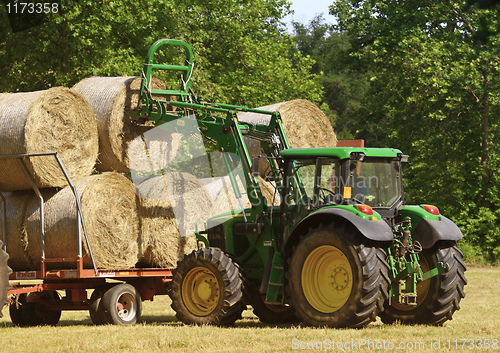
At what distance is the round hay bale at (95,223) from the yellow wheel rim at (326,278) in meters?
3.08

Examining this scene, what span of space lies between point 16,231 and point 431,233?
559 cm

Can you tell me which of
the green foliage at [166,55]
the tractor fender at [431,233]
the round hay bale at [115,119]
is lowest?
the tractor fender at [431,233]

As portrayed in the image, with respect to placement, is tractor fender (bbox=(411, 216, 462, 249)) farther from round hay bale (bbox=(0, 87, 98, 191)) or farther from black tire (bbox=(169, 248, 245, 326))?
round hay bale (bbox=(0, 87, 98, 191))

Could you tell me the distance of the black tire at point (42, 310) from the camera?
10.0 m

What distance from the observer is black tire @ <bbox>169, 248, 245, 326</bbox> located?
29.0 ft

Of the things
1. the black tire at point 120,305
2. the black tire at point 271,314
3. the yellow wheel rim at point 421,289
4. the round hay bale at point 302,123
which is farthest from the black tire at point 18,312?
the yellow wheel rim at point 421,289

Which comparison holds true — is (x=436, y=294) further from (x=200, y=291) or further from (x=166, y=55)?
(x=166, y=55)

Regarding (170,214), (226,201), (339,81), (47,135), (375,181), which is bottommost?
(170,214)

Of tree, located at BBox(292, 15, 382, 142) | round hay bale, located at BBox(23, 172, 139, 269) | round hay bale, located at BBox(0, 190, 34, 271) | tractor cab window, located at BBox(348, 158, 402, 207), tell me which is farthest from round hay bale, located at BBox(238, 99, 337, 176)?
tree, located at BBox(292, 15, 382, 142)

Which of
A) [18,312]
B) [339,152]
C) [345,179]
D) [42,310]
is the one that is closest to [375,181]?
[345,179]

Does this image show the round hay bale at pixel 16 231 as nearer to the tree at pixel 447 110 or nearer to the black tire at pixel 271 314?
the black tire at pixel 271 314

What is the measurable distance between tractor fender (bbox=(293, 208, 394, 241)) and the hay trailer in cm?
316

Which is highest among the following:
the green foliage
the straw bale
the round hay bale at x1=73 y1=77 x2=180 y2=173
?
the green foliage

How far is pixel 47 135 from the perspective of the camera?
9.41 meters
